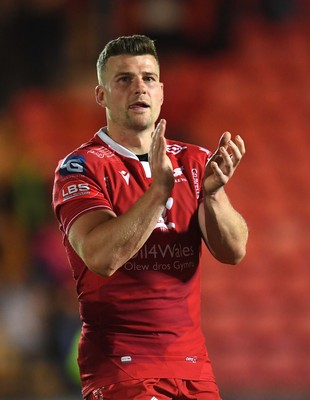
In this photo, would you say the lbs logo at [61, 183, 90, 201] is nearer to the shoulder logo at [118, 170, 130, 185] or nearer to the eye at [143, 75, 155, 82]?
the shoulder logo at [118, 170, 130, 185]

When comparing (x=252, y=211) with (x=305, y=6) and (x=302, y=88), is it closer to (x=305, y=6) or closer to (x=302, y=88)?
(x=302, y=88)

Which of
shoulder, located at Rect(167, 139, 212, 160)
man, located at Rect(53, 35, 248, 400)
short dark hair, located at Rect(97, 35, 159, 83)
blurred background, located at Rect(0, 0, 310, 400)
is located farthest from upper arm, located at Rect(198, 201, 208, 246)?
blurred background, located at Rect(0, 0, 310, 400)

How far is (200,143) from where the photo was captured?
34.5ft

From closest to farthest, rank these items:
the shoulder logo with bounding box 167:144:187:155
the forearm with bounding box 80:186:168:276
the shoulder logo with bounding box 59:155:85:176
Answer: the forearm with bounding box 80:186:168:276, the shoulder logo with bounding box 59:155:85:176, the shoulder logo with bounding box 167:144:187:155

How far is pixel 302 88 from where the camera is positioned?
442 inches

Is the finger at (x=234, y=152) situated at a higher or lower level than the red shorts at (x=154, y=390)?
higher

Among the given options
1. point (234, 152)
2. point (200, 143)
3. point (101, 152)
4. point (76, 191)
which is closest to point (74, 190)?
point (76, 191)

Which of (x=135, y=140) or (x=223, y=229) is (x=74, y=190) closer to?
(x=135, y=140)

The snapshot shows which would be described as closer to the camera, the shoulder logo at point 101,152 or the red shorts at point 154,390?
the red shorts at point 154,390

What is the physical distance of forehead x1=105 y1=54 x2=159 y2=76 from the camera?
3693 mm

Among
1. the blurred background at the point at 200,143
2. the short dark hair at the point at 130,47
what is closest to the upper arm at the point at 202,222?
the short dark hair at the point at 130,47

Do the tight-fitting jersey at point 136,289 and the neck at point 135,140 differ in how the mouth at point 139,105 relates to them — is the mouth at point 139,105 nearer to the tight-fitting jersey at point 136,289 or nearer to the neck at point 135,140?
the neck at point 135,140

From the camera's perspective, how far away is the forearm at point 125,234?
3.24 metres

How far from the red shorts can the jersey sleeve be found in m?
0.56
